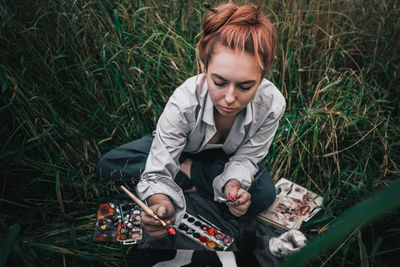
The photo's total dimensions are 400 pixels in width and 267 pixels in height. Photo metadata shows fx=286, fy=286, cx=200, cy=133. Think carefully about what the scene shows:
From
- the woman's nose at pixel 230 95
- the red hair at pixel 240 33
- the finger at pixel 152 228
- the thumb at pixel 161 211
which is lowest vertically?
the finger at pixel 152 228

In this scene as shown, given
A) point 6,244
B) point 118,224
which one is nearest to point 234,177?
point 118,224

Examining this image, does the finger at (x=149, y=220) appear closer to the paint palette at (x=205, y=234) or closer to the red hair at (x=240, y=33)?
the paint palette at (x=205, y=234)

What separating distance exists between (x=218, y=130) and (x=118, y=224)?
0.78m

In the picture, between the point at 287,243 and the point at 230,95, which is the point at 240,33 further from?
the point at 287,243

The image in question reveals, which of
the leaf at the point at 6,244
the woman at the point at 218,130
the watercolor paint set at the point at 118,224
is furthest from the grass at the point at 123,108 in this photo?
the leaf at the point at 6,244

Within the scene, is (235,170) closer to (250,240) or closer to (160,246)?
(250,240)

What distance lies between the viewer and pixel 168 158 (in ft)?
4.77

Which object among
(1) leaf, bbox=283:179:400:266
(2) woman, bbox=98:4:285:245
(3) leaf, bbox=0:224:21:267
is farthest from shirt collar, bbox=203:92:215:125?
(1) leaf, bbox=283:179:400:266

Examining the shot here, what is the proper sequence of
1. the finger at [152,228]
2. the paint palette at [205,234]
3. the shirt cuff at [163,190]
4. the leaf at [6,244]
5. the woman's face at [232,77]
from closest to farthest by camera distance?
the leaf at [6,244] → the woman's face at [232,77] → the finger at [152,228] → the shirt cuff at [163,190] → the paint palette at [205,234]

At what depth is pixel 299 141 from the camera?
1899 mm

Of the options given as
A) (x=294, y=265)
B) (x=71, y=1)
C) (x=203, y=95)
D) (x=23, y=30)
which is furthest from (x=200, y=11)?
(x=294, y=265)

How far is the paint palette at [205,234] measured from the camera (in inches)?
60.6

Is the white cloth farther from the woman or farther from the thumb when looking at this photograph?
the thumb

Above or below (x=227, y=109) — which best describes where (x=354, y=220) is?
above
